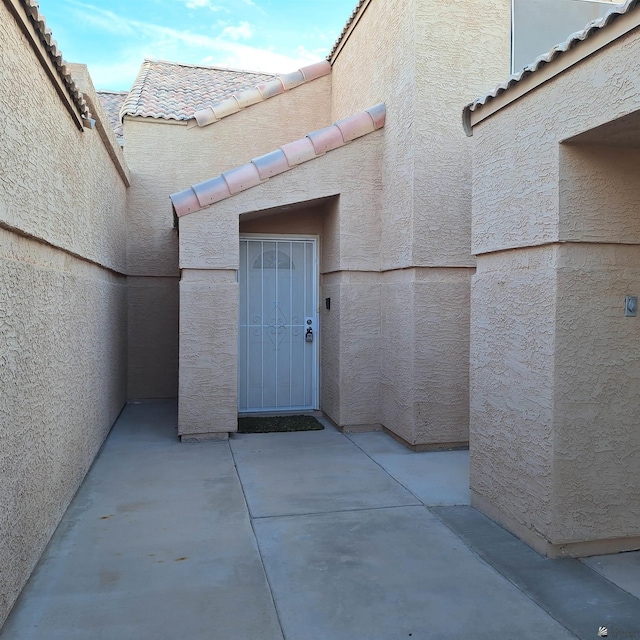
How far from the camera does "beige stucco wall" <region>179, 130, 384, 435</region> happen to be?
8.33 meters

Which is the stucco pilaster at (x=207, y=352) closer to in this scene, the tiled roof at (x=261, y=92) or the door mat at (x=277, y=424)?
the door mat at (x=277, y=424)

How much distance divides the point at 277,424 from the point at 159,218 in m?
4.91

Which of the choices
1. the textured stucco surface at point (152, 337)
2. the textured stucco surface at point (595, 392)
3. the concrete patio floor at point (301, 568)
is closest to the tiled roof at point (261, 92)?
the textured stucco surface at point (152, 337)

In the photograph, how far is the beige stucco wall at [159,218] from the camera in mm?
11461

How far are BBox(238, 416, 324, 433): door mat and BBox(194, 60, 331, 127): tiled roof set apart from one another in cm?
597

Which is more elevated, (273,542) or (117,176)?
(117,176)

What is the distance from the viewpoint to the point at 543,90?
4.66 metres

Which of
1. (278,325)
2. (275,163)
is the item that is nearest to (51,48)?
(275,163)

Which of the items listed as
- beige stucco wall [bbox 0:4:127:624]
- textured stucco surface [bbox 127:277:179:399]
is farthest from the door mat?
textured stucco surface [bbox 127:277:179:399]

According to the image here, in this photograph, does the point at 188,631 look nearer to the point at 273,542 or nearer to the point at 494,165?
the point at 273,542

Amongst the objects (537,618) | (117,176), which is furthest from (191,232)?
(537,618)

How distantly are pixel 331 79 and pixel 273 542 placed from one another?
32.6ft

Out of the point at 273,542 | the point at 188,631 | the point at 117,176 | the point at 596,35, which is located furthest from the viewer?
the point at 117,176

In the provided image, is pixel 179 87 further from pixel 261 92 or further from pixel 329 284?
pixel 329 284
